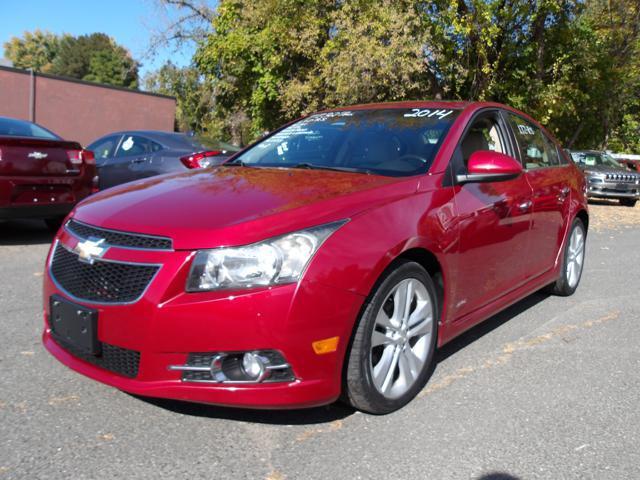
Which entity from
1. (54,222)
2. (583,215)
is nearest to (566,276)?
(583,215)

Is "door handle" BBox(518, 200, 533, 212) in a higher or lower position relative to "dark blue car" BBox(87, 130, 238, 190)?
higher

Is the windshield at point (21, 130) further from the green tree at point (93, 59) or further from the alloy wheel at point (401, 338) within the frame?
the green tree at point (93, 59)

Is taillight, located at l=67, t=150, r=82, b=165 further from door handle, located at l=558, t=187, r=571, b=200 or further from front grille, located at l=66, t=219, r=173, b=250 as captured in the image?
door handle, located at l=558, t=187, r=571, b=200

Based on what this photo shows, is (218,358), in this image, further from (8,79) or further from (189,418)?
(8,79)

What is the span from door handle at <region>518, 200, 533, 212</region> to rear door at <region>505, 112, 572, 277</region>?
0.09 meters

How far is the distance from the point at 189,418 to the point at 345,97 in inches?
528

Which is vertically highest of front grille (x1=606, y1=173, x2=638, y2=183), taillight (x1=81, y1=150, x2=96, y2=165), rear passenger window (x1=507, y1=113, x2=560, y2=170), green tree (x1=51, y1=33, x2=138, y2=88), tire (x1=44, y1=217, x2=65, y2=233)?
green tree (x1=51, y1=33, x2=138, y2=88)

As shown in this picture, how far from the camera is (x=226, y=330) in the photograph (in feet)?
8.18

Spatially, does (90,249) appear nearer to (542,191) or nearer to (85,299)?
(85,299)

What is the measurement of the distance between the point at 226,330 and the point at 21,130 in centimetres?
591

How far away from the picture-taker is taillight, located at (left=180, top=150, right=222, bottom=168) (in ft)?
26.7

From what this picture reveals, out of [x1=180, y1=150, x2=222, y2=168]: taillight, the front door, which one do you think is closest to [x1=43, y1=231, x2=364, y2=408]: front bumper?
the front door

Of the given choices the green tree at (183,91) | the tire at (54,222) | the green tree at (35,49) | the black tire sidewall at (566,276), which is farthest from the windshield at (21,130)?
the green tree at (35,49)

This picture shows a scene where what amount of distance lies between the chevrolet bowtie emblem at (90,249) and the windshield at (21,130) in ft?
15.6
